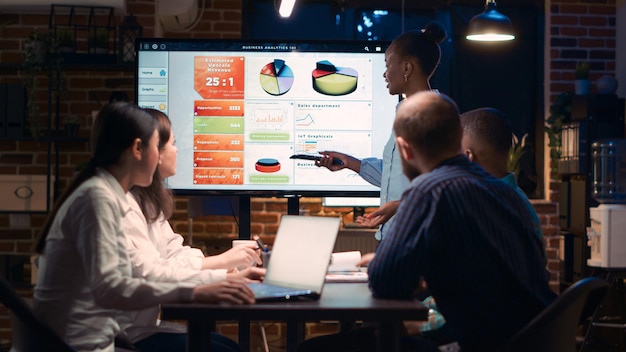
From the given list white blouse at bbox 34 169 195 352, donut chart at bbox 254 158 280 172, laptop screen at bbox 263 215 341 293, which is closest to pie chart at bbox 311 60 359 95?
donut chart at bbox 254 158 280 172

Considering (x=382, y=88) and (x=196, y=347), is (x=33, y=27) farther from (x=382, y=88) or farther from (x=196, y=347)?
(x=196, y=347)

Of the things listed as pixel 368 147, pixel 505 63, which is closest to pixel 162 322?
pixel 368 147

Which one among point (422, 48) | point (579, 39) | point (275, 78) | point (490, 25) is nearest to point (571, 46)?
point (579, 39)

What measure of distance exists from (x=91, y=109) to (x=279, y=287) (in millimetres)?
3824

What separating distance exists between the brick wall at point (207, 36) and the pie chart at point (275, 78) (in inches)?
83.3

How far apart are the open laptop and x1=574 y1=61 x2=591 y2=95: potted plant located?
4.18 meters

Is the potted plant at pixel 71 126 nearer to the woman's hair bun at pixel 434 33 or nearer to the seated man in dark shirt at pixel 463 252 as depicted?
the woman's hair bun at pixel 434 33

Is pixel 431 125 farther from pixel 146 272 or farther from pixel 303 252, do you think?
pixel 146 272

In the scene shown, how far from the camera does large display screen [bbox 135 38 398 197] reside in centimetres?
343

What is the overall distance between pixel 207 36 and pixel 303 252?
4.12 meters

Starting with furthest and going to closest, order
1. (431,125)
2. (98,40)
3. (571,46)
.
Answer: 1. (571,46)
2. (98,40)
3. (431,125)

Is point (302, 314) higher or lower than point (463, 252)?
lower

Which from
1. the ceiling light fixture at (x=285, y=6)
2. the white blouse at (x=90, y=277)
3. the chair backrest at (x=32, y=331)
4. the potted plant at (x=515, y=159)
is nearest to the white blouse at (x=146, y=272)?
the white blouse at (x=90, y=277)

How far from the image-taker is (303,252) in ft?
6.88
